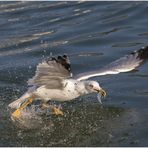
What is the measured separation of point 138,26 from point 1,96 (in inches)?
258

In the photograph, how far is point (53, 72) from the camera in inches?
361

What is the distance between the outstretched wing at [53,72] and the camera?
8750mm

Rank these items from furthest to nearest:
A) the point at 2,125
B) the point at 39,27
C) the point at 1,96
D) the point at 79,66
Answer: the point at 39,27
the point at 79,66
the point at 1,96
the point at 2,125

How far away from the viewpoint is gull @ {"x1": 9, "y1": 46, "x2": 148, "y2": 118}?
355 inches

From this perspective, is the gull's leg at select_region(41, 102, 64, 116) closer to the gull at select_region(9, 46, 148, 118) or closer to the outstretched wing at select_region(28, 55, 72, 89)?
the gull at select_region(9, 46, 148, 118)

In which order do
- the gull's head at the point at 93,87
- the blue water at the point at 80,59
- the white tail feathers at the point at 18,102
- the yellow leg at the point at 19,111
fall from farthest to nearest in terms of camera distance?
the yellow leg at the point at 19,111 < the white tail feathers at the point at 18,102 < the gull's head at the point at 93,87 < the blue water at the point at 80,59

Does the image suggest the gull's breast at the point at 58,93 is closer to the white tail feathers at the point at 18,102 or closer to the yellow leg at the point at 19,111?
the white tail feathers at the point at 18,102

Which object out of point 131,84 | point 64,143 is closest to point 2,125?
point 64,143

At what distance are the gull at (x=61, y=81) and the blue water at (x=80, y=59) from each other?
1.65 ft

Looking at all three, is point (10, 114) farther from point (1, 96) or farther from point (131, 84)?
point (131, 84)

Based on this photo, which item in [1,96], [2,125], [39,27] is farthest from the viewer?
[39,27]

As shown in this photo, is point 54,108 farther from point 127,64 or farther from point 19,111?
point 127,64

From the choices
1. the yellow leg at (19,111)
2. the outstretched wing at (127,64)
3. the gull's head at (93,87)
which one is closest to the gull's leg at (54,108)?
the yellow leg at (19,111)

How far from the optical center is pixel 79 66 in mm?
14023
